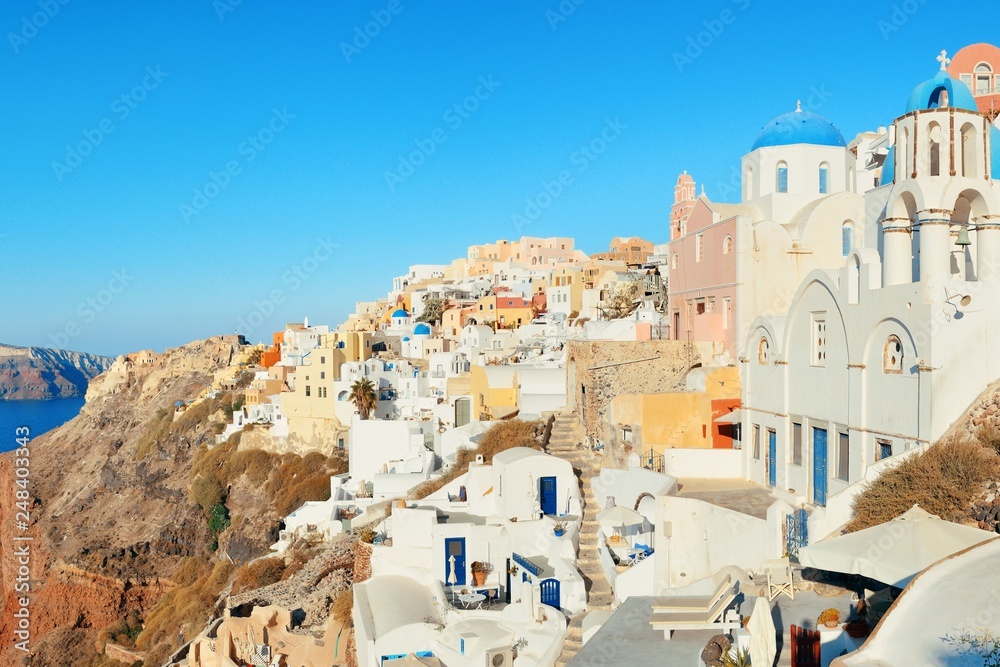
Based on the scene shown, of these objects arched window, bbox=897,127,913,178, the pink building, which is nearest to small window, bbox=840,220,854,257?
the pink building

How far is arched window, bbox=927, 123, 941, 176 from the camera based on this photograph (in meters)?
13.4


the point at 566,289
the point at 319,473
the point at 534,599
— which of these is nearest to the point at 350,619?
the point at 534,599

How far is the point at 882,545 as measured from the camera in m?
9.17

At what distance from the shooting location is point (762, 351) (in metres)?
→ 17.2

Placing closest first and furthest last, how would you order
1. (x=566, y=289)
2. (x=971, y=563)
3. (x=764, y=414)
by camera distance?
(x=971, y=563)
(x=764, y=414)
(x=566, y=289)

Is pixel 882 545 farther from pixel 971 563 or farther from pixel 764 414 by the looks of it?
pixel 764 414

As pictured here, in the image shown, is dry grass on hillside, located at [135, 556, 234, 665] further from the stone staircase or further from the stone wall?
the stone wall

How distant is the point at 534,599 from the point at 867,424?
638 cm

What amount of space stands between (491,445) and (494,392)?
5948 mm

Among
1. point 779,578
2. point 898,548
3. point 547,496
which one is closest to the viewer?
point 898,548

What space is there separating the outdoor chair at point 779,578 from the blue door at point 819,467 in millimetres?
2907

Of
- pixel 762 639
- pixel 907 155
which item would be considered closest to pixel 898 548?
pixel 762 639

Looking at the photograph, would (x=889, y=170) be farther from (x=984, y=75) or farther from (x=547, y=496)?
(x=984, y=75)

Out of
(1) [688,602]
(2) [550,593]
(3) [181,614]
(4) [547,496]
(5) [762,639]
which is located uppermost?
(5) [762,639]
